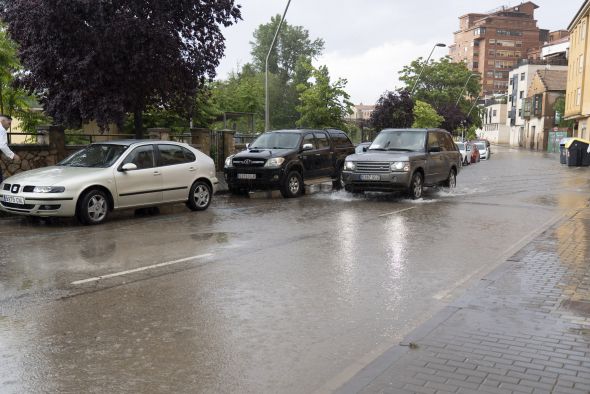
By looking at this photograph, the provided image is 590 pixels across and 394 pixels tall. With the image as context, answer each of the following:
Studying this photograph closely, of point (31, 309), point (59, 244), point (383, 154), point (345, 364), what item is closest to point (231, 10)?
point (383, 154)

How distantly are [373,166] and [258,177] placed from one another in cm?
302

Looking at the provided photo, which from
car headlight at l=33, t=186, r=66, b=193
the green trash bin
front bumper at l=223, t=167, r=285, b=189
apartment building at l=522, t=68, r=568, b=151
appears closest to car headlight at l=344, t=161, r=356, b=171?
front bumper at l=223, t=167, r=285, b=189

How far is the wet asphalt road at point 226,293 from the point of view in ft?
14.7

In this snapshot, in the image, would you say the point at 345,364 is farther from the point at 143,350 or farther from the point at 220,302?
the point at 220,302

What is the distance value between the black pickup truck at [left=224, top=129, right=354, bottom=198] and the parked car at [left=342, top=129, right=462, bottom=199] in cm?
133

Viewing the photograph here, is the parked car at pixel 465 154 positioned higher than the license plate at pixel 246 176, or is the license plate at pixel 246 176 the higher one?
the license plate at pixel 246 176

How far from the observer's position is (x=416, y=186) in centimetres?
1630

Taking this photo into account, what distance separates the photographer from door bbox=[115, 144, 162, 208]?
11852 mm

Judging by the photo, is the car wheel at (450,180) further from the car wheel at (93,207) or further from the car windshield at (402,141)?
the car wheel at (93,207)

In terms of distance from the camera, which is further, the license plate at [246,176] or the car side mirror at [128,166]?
the license plate at [246,176]

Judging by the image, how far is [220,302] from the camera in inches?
245

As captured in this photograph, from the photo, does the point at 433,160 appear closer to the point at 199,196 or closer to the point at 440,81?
the point at 199,196

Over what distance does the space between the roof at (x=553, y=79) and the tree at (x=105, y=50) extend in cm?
7671

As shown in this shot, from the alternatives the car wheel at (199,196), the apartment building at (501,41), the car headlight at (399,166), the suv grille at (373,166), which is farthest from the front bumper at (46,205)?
the apartment building at (501,41)
